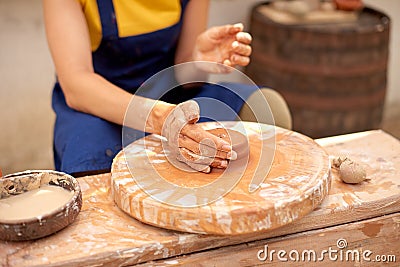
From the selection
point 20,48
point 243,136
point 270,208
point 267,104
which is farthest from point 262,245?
point 20,48

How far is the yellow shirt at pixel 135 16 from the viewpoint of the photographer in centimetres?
182

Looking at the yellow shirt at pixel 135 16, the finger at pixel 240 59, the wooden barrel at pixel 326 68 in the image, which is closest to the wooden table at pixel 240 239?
the finger at pixel 240 59

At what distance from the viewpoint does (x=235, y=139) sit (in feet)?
4.79

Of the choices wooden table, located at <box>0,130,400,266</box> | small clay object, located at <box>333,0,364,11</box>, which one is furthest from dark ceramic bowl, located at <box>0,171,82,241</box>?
small clay object, located at <box>333,0,364,11</box>

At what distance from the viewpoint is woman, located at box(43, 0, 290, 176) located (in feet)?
5.20

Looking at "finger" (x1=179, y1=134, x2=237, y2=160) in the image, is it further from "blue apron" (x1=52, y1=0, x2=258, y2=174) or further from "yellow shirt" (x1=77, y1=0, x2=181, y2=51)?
"yellow shirt" (x1=77, y1=0, x2=181, y2=51)

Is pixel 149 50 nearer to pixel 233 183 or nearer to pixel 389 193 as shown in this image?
pixel 233 183

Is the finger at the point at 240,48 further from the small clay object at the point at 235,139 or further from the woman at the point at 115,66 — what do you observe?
the small clay object at the point at 235,139

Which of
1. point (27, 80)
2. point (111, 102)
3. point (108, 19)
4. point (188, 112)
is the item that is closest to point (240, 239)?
point (188, 112)

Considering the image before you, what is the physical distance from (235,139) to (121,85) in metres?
0.69

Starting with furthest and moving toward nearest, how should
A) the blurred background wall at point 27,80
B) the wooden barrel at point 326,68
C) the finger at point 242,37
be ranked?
1. the blurred background wall at point 27,80
2. the wooden barrel at point 326,68
3. the finger at point 242,37

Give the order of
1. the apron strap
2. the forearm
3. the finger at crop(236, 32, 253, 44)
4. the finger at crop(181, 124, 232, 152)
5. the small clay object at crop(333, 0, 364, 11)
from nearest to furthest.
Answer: the finger at crop(181, 124, 232, 152), the forearm, the finger at crop(236, 32, 253, 44), the apron strap, the small clay object at crop(333, 0, 364, 11)

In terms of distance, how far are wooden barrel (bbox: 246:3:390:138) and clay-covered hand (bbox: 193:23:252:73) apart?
0.98 metres

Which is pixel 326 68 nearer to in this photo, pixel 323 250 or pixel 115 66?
pixel 115 66
